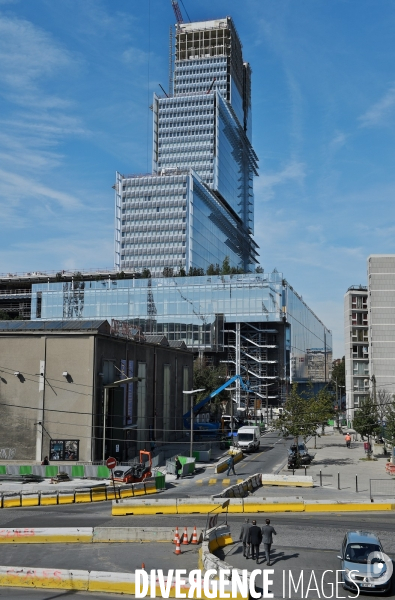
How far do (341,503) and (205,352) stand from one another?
4143 inches

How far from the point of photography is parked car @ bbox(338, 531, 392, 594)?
19.2 meters

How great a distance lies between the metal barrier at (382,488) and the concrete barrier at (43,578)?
21.3 m

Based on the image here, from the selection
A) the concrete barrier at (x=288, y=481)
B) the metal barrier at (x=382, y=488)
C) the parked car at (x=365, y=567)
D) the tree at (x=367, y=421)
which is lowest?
the metal barrier at (x=382, y=488)

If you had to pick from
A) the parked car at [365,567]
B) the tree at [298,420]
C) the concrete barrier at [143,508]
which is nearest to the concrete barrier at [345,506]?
the concrete barrier at [143,508]

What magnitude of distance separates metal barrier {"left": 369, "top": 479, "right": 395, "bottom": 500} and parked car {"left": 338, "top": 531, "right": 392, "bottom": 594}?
53.0 ft

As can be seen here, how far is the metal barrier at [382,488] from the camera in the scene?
124 ft

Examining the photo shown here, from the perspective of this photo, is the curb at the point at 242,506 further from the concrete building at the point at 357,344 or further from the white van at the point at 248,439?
the concrete building at the point at 357,344

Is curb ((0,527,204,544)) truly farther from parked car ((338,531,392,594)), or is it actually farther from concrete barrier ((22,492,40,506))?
concrete barrier ((22,492,40,506))

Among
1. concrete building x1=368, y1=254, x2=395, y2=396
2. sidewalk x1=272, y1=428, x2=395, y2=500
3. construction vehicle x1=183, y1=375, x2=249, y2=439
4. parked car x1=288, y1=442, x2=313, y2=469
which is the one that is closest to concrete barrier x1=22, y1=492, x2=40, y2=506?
sidewalk x1=272, y1=428, x2=395, y2=500

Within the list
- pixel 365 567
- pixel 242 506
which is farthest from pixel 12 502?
pixel 365 567

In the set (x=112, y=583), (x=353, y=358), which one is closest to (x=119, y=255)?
(x=353, y=358)

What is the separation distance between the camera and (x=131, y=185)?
17800 cm

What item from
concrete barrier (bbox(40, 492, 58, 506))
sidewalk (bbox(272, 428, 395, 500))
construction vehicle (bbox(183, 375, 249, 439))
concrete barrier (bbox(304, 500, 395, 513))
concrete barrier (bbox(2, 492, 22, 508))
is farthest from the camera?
construction vehicle (bbox(183, 375, 249, 439))

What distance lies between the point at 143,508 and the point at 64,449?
54.2 ft
